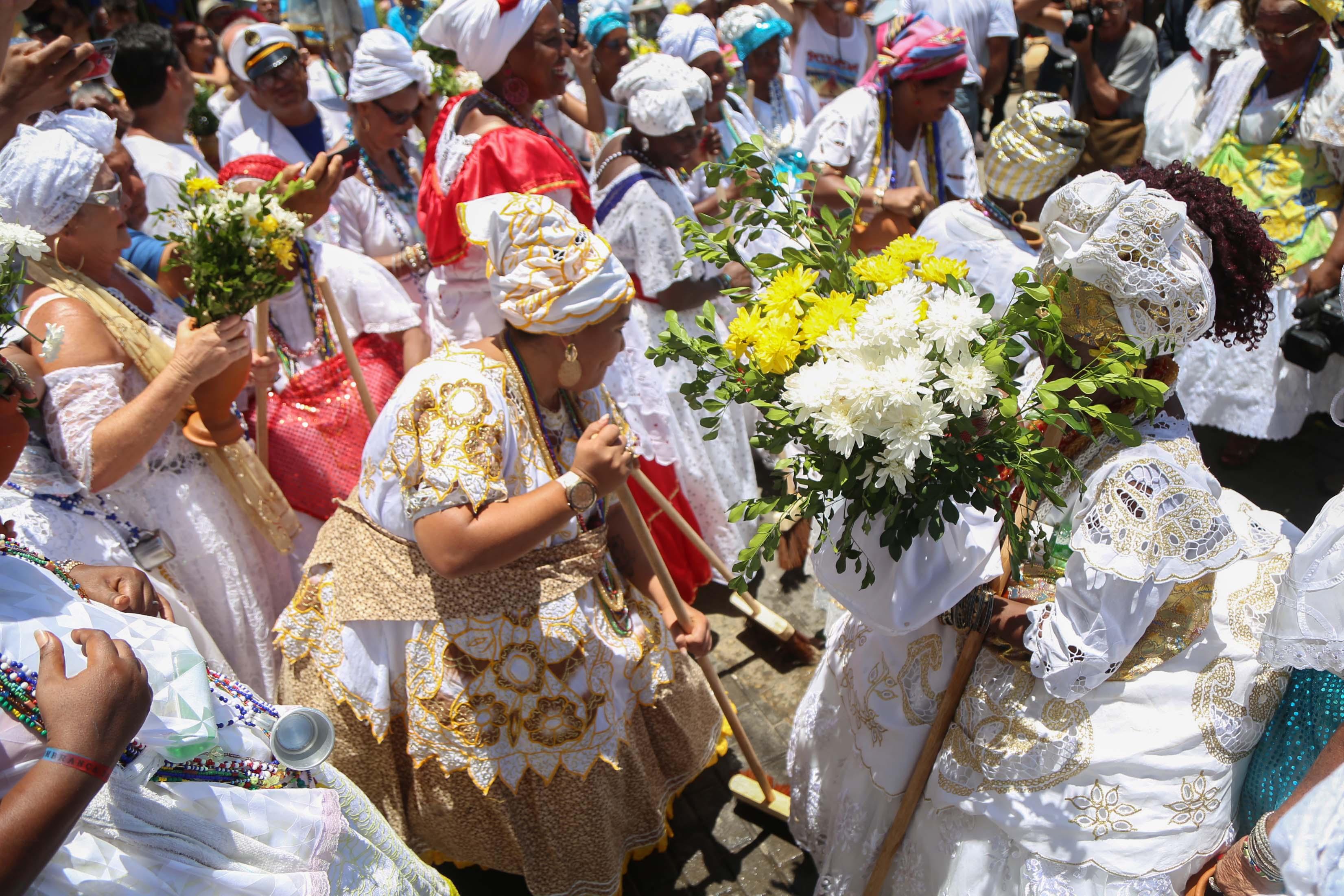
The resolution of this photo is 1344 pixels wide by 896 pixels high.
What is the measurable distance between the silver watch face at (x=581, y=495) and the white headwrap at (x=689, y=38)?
4.46 meters

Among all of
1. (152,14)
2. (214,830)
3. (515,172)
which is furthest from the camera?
(152,14)

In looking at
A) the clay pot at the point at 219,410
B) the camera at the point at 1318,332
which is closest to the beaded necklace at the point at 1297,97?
the camera at the point at 1318,332

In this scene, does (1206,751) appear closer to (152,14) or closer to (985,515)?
(985,515)

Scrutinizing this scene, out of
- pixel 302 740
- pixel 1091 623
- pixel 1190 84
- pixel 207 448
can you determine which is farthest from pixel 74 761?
pixel 1190 84

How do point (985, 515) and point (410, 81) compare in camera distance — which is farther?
point (410, 81)

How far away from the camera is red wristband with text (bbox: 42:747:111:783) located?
137 cm

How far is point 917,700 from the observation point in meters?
2.43

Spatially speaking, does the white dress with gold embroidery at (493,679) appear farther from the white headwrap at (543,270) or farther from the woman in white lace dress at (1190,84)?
the woman in white lace dress at (1190,84)

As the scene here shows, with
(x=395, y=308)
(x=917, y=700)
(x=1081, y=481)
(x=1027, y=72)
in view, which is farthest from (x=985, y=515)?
(x=1027, y=72)

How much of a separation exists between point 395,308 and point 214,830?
2.75 meters

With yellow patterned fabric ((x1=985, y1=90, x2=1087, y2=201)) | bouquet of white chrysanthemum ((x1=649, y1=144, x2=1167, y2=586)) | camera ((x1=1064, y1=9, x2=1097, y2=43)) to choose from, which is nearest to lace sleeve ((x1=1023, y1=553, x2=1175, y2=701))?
bouquet of white chrysanthemum ((x1=649, y1=144, x2=1167, y2=586))

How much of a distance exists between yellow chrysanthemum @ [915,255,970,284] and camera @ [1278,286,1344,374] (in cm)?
372

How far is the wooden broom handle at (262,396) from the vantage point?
345 centimetres

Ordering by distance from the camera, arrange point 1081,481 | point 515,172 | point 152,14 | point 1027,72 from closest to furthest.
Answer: point 1081,481 → point 515,172 → point 1027,72 → point 152,14
